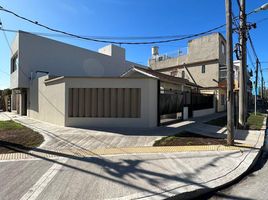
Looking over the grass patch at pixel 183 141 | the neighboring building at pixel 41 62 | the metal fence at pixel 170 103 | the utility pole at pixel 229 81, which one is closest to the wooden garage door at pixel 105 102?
the metal fence at pixel 170 103

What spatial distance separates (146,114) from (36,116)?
9.79m

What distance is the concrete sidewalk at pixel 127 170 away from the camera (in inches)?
158

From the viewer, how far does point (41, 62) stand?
19.8 metres

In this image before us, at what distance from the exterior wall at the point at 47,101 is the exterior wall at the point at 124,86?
704mm

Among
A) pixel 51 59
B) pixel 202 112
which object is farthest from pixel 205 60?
pixel 51 59

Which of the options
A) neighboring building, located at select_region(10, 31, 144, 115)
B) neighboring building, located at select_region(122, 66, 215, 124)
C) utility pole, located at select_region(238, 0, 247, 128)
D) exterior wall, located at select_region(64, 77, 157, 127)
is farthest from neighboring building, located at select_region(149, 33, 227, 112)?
exterior wall, located at select_region(64, 77, 157, 127)

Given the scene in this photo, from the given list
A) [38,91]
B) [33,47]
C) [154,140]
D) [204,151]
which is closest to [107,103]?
[154,140]

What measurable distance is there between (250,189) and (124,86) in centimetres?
788

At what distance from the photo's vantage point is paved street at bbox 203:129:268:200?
4023 millimetres

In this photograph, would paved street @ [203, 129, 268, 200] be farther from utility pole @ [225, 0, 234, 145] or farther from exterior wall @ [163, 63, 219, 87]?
exterior wall @ [163, 63, 219, 87]

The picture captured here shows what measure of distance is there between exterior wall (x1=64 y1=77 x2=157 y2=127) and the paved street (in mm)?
6267

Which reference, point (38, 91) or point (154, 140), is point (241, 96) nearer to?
point (154, 140)

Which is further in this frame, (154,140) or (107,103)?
(107,103)

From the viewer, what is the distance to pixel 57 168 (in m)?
5.21
